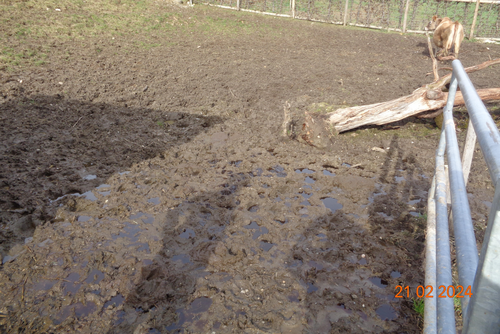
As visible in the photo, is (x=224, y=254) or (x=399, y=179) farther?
(x=399, y=179)

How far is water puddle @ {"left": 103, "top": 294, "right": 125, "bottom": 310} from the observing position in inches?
109

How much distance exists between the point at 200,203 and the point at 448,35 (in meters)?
9.69

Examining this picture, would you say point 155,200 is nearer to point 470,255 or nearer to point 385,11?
point 470,255

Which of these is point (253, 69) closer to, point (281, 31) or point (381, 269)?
point (281, 31)

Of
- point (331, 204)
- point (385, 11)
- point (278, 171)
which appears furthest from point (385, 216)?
point (385, 11)

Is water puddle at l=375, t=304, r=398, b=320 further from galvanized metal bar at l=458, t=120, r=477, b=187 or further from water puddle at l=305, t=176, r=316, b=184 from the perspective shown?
water puddle at l=305, t=176, r=316, b=184

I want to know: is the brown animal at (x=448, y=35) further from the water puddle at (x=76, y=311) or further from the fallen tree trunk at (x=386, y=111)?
the water puddle at (x=76, y=311)

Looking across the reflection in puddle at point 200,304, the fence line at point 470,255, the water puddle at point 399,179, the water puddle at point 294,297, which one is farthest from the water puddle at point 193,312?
the water puddle at point 399,179

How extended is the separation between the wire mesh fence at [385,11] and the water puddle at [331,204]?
474 inches

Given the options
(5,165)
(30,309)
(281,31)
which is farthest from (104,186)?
(281,31)

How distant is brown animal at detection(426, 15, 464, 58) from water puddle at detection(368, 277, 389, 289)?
9.68m

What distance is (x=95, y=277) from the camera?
119 inches

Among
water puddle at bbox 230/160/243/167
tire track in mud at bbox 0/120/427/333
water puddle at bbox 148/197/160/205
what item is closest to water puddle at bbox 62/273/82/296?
tire track in mud at bbox 0/120/427/333

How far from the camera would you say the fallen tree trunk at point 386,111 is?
5.71 metres
